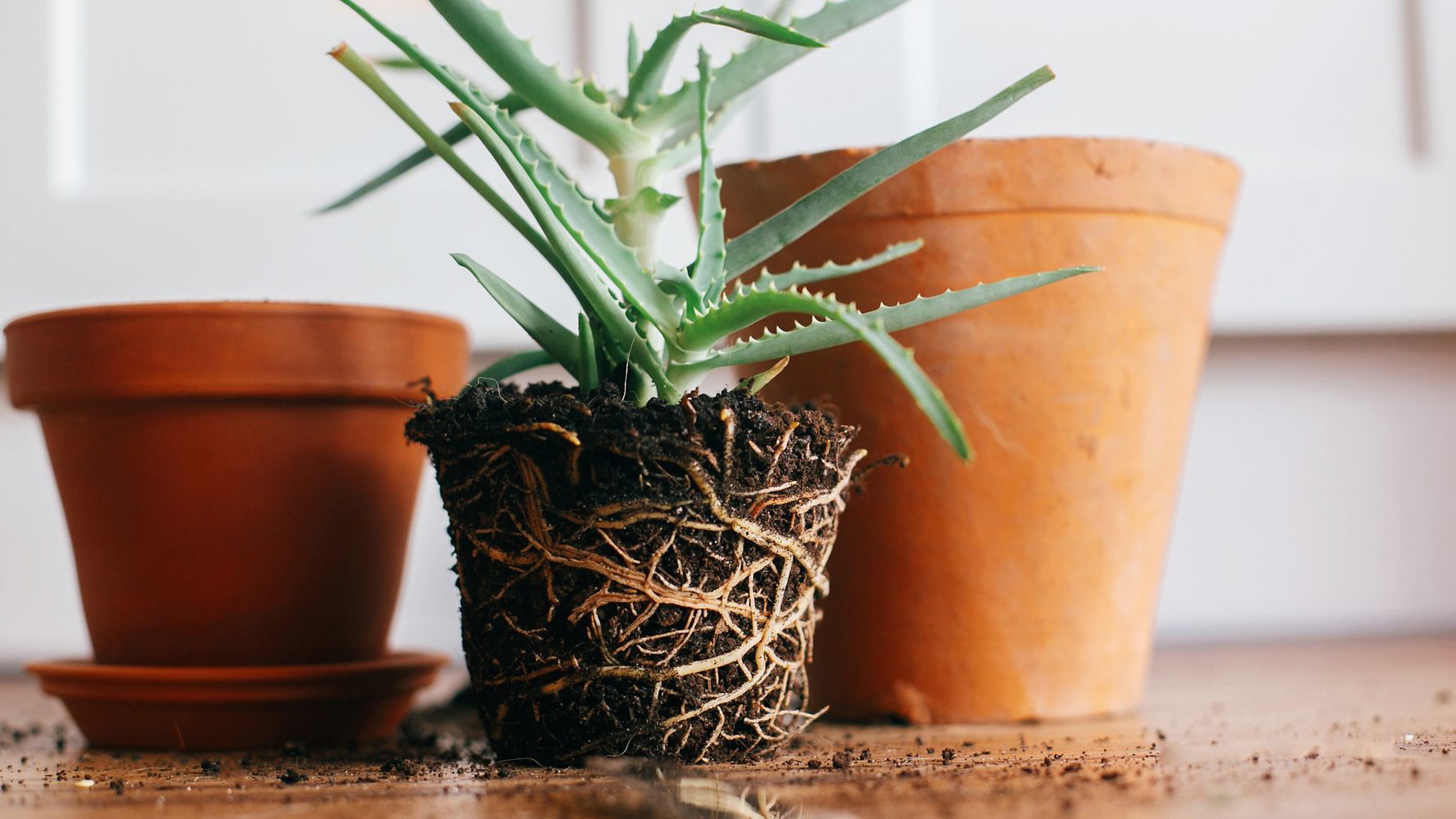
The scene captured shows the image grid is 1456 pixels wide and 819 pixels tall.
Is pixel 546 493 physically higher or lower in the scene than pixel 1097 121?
lower

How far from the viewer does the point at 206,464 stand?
682mm

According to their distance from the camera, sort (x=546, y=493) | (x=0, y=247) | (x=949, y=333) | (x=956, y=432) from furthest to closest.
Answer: (x=0, y=247)
(x=949, y=333)
(x=546, y=493)
(x=956, y=432)

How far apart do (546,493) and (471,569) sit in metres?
0.08

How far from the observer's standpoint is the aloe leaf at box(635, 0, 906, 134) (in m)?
0.60

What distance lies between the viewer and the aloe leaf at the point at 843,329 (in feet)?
1.39

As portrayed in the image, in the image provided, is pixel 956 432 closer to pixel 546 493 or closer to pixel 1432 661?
pixel 546 493

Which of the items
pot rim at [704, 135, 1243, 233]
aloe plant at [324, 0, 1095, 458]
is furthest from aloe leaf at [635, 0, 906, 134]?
pot rim at [704, 135, 1243, 233]

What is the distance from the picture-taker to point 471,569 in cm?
58

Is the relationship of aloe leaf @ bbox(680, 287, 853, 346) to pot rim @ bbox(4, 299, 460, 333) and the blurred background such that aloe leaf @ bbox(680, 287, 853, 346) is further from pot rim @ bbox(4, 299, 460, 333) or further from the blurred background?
the blurred background

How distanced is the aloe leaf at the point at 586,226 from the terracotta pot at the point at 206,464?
0.22 meters

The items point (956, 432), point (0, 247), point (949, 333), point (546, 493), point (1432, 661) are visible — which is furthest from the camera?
point (0, 247)

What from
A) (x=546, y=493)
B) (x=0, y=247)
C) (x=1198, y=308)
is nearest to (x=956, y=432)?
(x=546, y=493)

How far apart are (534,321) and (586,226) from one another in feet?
0.27

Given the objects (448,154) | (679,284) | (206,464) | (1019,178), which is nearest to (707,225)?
(679,284)
